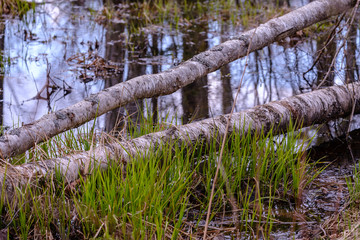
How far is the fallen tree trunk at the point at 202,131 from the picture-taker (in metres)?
2.43

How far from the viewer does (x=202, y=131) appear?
3.11 metres

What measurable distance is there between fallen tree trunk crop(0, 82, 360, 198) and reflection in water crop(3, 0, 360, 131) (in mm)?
325

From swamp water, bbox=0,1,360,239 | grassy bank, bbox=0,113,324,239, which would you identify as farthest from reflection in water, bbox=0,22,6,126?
grassy bank, bbox=0,113,324,239

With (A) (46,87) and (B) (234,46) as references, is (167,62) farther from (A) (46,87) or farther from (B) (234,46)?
(B) (234,46)

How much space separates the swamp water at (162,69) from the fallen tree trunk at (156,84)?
0.22m

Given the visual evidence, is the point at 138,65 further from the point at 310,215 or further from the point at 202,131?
the point at 310,215

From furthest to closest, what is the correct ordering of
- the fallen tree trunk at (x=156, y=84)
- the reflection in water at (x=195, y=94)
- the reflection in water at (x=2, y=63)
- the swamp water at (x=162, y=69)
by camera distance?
the reflection in water at (x=2, y=63), the reflection in water at (x=195, y=94), the swamp water at (x=162, y=69), the fallen tree trunk at (x=156, y=84)

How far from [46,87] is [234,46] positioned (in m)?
2.42

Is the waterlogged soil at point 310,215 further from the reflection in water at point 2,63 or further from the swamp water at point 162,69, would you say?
the reflection in water at point 2,63

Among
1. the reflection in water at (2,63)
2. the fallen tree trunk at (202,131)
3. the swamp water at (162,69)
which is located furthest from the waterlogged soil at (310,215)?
the reflection in water at (2,63)

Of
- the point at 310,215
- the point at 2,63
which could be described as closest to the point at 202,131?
the point at 310,215

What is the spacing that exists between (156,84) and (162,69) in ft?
8.17

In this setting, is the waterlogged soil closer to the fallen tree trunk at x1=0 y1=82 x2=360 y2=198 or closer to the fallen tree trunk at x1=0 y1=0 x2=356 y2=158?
the fallen tree trunk at x1=0 y1=82 x2=360 y2=198

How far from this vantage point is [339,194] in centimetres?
289
